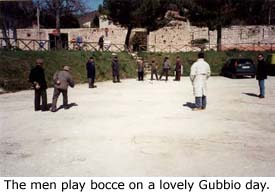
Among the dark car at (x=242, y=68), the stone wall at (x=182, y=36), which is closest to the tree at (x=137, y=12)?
the stone wall at (x=182, y=36)

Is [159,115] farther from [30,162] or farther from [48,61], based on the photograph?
[48,61]

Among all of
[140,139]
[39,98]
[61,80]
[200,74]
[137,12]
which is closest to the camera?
[140,139]

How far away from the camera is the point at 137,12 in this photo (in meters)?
33.5

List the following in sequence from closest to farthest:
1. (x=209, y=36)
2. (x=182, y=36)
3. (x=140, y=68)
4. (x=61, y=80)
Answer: (x=61, y=80) < (x=140, y=68) < (x=209, y=36) < (x=182, y=36)

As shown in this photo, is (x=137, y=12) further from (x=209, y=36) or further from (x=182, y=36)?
(x=209, y=36)

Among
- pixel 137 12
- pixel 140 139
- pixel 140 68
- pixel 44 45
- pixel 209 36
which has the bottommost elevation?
pixel 140 139

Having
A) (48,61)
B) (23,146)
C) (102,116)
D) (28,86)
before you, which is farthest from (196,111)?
(48,61)

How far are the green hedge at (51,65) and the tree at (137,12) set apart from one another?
28.5ft

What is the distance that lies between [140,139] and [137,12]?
2796 centimetres

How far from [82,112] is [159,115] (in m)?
2.22

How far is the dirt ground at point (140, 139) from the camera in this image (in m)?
5.31

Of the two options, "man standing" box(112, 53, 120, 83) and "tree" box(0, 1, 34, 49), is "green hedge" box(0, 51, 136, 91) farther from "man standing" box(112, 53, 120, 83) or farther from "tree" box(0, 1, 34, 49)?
"tree" box(0, 1, 34, 49)

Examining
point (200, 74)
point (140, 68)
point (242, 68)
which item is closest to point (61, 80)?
point (200, 74)

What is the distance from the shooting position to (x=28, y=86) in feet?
54.7
